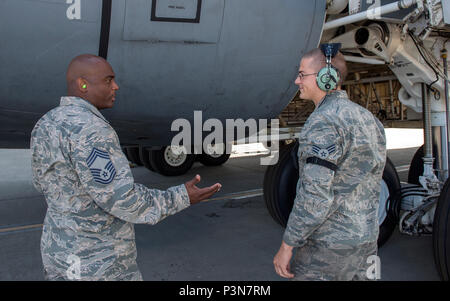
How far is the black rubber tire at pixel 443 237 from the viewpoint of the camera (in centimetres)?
292

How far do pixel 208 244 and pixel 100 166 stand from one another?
276cm

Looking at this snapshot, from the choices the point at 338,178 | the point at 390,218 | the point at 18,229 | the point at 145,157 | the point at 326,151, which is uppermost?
the point at 326,151

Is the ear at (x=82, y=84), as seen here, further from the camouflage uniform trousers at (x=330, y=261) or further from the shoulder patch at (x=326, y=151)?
the camouflage uniform trousers at (x=330, y=261)

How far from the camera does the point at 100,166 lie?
5.38 feet

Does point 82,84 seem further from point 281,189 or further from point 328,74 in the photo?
point 281,189

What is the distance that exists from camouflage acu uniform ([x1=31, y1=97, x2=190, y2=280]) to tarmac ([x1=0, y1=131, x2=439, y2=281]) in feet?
5.70

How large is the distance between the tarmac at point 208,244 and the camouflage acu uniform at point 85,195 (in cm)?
174

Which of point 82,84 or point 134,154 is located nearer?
point 82,84

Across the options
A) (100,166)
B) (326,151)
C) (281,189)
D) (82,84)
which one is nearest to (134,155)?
(281,189)

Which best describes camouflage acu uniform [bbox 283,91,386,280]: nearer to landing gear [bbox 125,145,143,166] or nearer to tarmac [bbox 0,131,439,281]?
tarmac [bbox 0,131,439,281]

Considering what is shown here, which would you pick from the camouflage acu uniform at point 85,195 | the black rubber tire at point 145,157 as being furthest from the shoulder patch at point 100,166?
the black rubber tire at point 145,157

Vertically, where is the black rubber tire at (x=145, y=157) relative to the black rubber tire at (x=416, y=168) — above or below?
below
